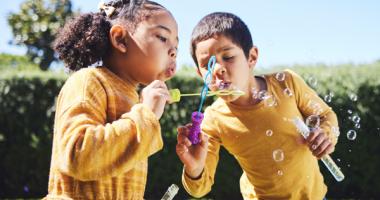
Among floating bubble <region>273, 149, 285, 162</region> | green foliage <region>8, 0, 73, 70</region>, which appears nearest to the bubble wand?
floating bubble <region>273, 149, 285, 162</region>

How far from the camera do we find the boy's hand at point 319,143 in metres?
2.62

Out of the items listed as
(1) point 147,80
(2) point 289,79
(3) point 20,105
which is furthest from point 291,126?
(3) point 20,105

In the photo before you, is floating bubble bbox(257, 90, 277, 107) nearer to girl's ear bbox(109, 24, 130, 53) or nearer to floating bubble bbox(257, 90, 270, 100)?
floating bubble bbox(257, 90, 270, 100)

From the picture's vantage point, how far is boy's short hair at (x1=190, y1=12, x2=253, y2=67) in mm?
2918

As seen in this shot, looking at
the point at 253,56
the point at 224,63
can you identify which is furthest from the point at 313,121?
the point at 224,63

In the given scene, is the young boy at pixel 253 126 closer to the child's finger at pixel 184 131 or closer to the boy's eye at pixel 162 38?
the child's finger at pixel 184 131

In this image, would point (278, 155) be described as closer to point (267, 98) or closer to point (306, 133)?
point (306, 133)

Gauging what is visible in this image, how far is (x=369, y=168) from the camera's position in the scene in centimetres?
677

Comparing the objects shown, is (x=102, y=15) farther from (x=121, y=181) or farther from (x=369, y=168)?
(x=369, y=168)

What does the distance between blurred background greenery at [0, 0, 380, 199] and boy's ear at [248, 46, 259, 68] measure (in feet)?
11.5

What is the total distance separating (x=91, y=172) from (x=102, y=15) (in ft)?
2.97

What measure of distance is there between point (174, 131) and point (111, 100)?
498 cm

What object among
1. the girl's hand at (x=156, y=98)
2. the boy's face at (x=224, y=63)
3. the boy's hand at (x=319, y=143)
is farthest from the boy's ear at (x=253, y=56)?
the girl's hand at (x=156, y=98)

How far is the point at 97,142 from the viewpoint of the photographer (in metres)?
1.78
